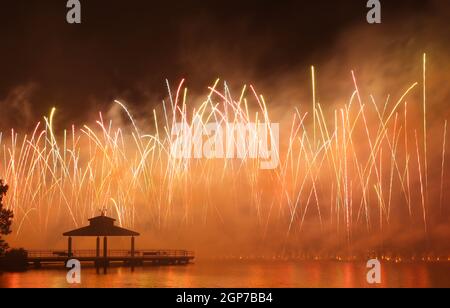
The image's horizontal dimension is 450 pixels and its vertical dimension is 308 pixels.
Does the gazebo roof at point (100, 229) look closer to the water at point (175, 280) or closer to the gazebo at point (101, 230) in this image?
the gazebo at point (101, 230)

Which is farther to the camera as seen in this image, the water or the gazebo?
the gazebo

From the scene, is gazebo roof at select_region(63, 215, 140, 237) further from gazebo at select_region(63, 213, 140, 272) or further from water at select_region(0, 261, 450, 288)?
water at select_region(0, 261, 450, 288)

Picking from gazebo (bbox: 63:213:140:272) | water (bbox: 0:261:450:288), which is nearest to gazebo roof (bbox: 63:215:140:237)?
gazebo (bbox: 63:213:140:272)

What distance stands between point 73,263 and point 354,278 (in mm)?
23503

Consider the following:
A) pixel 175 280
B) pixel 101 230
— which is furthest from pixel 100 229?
pixel 175 280

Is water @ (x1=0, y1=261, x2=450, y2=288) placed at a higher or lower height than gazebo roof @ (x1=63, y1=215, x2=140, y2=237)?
lower

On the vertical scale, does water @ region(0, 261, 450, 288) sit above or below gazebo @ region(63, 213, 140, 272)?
below

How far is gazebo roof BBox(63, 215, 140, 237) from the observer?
55469mm

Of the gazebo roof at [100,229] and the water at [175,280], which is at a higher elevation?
the gazebo roof at [100,229]

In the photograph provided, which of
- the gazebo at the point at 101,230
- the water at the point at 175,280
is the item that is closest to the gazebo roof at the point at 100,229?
the gazebo at the point at 101,230

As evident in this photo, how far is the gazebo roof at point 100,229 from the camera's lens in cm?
5547

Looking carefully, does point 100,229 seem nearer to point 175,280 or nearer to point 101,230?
point 101,230
